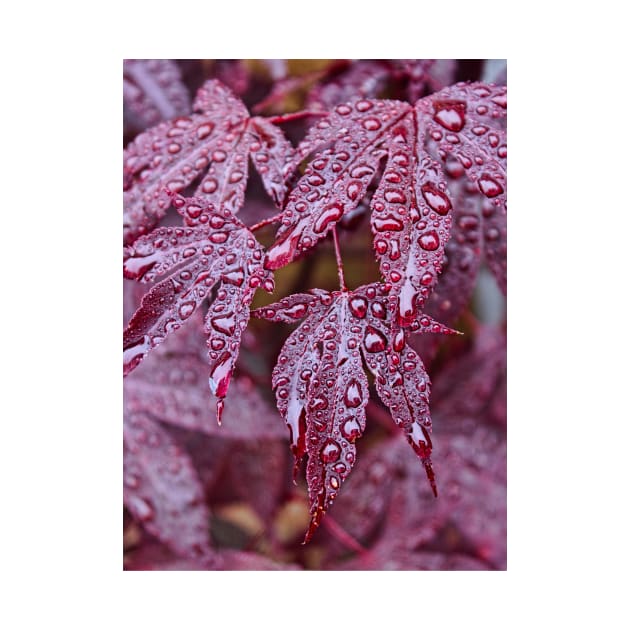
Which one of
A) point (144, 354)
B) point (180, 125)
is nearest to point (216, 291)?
point (144, 354)

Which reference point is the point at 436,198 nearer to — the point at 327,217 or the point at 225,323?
the point at 327,217

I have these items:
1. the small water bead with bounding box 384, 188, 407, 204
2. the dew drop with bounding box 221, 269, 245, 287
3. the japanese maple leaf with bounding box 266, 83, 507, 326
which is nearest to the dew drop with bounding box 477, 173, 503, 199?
the japanese maple leaf with bounding box 266, 83, 507, 326

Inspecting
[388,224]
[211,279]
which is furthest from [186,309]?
[388,224]

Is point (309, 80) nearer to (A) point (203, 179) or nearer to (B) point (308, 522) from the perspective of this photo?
(A) point (203, 179)

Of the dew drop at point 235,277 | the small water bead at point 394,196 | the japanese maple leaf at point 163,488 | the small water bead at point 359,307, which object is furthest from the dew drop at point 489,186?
the japanese maple leaf at point 163,488

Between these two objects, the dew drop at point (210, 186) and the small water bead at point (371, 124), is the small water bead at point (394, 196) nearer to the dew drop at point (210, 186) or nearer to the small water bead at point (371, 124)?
the small water bead at point (371, 124)
